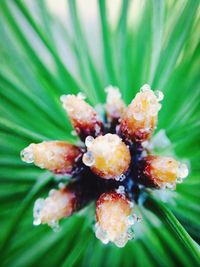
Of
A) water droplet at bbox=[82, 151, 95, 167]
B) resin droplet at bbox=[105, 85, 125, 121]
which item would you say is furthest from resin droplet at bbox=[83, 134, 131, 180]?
resin droplet at bbox=[105, 85, 125, 121]

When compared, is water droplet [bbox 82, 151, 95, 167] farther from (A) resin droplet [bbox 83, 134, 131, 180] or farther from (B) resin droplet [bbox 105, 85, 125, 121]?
(B) resin droplet [bbox 105, 85, 125, 121]

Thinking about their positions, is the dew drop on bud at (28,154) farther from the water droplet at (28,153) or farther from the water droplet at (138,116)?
the water droplet at (138,116)

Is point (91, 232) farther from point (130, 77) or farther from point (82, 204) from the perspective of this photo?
point (130, 77)

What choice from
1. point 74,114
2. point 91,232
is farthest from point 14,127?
point 91,232

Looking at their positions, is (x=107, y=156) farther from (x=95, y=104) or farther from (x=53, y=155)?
(x=95, y=104)

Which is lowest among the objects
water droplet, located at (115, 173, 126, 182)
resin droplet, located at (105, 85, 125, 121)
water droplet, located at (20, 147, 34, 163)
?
water droplet, located at (115, 173, 126, 182)

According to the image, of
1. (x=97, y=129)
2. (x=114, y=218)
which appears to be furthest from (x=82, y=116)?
(x=114, y=218)

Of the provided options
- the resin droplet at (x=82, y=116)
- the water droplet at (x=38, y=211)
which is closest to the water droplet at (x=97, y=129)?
the resin droplet at (x=82, y=116)

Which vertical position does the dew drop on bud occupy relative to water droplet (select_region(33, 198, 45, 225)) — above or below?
above
